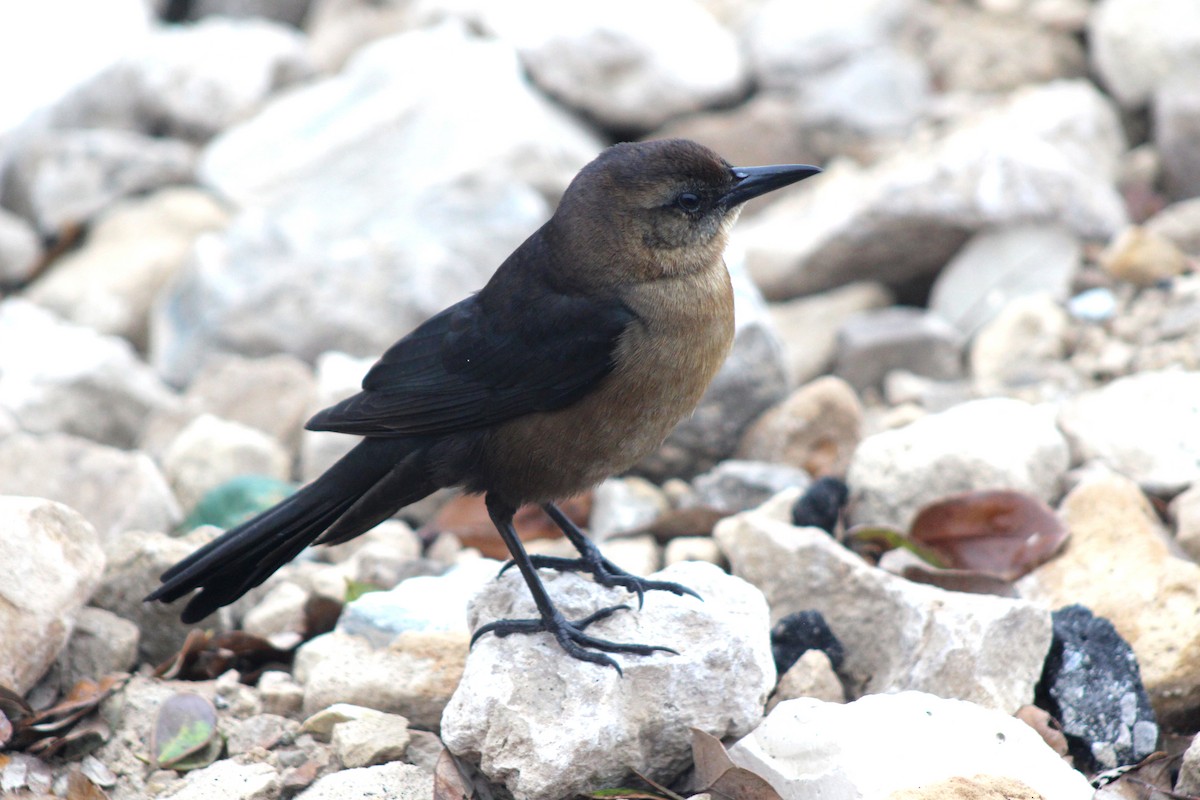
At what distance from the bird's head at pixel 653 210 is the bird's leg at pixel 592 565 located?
768 millimetres

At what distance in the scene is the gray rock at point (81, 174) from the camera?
8.33 meters

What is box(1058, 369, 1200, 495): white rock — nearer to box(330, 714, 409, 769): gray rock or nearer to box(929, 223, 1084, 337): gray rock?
box(929, 223, 1084, 337): gray rock

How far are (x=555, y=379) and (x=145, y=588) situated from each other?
140 cm

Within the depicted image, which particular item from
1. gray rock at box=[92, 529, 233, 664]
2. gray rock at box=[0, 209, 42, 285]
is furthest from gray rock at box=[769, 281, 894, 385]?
gray rock at box=[0, 209, 42, 285]

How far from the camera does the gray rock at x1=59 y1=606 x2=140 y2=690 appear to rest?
372 cm

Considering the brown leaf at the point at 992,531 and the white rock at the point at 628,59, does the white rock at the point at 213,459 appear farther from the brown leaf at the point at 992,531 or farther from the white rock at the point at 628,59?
the white rock at the point at 628,59

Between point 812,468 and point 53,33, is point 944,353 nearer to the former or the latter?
point 812,468

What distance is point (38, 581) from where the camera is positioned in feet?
11.5

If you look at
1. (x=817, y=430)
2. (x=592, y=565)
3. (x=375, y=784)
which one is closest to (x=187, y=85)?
(x=817, y=430)

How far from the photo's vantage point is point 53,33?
985 cm

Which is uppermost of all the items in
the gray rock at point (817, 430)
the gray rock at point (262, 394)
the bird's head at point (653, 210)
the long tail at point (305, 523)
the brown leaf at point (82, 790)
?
the bird's head at point (653, 210)

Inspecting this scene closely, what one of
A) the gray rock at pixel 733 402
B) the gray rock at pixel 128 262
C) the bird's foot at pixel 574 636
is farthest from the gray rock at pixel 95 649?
the gray rock at pixel 128 262

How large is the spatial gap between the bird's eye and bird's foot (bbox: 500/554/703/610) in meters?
1.02

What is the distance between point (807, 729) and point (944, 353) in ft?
11.0
